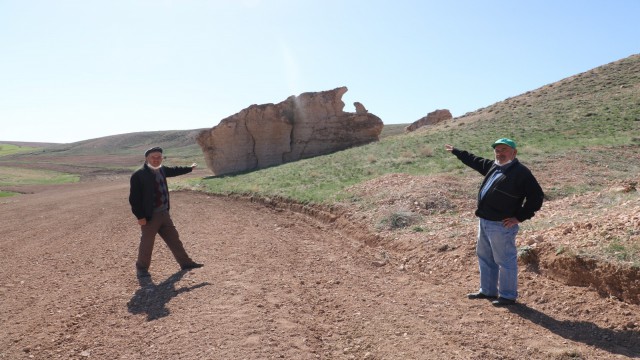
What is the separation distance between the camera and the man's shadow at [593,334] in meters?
5.00

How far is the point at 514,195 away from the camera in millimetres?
5977

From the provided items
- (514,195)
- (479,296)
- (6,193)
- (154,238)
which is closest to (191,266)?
(154,238)

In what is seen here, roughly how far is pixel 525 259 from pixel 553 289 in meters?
0.88

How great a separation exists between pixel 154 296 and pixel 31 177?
53.3m

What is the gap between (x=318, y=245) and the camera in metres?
10.7

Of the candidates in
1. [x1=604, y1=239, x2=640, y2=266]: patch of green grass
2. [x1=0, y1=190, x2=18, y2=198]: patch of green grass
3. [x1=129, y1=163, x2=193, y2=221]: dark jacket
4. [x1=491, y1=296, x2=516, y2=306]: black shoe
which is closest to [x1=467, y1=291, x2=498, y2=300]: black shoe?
[x1=491, y1=296, x2=516, y2=306]: black shoe

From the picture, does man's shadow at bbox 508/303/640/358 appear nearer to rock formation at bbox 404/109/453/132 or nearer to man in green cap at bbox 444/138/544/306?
man in green cap at bbox 444/138/544/306

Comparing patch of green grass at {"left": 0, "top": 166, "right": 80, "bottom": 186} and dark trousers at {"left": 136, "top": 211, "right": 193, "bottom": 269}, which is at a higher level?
patch of green grass at {"left": 0, "top": 166, "right": 80, "bottom": 186}

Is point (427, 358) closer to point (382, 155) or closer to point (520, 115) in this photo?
point (382, 155)

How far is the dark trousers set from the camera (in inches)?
322

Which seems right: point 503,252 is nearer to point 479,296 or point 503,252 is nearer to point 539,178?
point 479,296

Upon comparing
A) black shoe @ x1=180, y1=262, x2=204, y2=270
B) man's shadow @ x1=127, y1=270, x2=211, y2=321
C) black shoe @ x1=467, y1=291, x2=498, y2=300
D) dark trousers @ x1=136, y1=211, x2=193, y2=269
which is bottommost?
black shoe @ x1=467, y1=291, x2=498, y2=300

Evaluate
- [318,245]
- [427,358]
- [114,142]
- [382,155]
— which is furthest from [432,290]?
[114,142]

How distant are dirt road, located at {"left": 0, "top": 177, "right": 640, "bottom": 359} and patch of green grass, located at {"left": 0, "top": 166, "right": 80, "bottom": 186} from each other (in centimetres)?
4201
